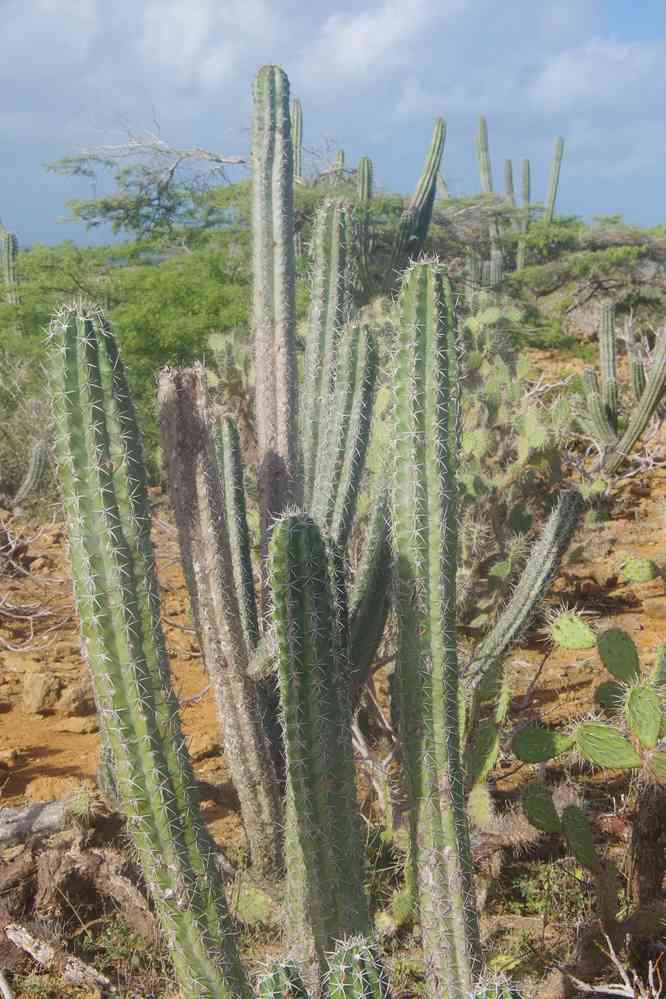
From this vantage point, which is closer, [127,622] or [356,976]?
[356,976]

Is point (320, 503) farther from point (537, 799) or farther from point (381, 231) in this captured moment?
point (381, 231)

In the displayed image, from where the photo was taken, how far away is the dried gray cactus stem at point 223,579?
8.46 feet

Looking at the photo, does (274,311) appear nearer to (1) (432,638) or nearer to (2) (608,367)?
(1) (432,638)

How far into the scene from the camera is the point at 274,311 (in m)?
3.62

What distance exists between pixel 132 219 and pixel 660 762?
A: 13335mm

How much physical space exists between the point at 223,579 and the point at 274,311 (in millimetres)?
1332

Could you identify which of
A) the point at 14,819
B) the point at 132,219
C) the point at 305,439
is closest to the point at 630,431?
the point at 305,439

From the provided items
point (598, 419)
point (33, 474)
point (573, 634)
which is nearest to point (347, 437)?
point (573, 634)

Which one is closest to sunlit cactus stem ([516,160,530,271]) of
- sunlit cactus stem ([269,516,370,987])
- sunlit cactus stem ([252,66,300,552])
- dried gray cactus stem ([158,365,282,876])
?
sunlit cactus stem ([252,66,300,552])

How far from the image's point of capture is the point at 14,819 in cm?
327

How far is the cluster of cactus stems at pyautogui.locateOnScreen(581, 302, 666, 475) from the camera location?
7.79 m

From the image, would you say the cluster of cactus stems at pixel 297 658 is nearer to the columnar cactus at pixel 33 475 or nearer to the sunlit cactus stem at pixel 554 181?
the columnar cactus at pixel 33 475

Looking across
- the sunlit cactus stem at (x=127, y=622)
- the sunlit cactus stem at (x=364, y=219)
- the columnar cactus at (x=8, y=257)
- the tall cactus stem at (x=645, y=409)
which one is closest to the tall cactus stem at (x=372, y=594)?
the sunlit cactus stem at (x=127, y=622)

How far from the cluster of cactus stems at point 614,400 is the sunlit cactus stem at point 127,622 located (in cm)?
603
